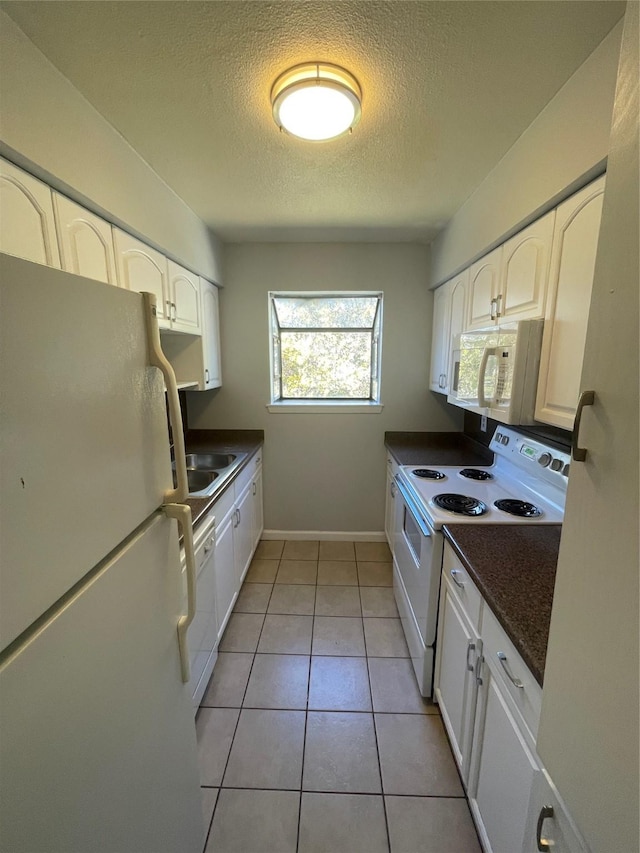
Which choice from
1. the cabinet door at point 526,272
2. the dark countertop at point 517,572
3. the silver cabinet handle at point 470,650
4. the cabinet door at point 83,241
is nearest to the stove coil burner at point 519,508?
the dark countertop at point 517,572

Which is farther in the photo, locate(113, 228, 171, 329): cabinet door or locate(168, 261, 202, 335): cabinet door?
locate(168, 261, 202, 335): cabinet door

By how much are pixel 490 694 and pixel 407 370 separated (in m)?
2.36

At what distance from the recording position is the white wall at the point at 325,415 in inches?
114

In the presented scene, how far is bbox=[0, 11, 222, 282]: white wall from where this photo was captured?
99 centimetres

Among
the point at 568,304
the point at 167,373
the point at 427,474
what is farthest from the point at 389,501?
the point at 167,373

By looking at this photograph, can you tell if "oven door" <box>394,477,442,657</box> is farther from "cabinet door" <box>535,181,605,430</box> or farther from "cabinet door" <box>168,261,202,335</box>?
"cabinet door" <box>168,261,202,335</box>

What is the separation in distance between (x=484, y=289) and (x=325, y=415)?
159 centimetres

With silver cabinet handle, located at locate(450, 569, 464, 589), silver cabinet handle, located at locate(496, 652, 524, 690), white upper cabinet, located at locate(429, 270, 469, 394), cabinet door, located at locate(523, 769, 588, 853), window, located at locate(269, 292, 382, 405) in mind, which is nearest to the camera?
cabinet door, located at locate(523, 769, 588, 853)

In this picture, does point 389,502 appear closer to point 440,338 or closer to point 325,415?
point 325,415

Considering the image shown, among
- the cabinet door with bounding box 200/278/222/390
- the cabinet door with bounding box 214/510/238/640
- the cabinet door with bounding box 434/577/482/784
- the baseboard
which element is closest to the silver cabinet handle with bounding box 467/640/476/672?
the cabinet door with bounding box 434/577/482/784

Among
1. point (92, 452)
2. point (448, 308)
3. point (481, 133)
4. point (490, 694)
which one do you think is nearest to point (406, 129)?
point (481, 133)

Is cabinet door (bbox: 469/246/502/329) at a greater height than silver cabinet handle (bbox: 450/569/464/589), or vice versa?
cabinet door (bbox: 469/246/502/329)

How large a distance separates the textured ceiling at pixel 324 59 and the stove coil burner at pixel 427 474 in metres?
1.63

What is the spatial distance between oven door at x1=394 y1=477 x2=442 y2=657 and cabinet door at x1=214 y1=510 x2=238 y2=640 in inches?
42.2
